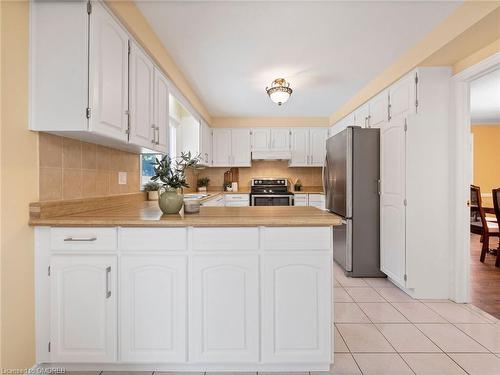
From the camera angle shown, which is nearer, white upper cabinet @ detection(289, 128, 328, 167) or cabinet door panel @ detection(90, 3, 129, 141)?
cabinet door panel @ detection(90, 3, 129, 141)

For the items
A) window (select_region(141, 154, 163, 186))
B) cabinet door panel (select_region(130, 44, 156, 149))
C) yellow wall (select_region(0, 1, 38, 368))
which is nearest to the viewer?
yellow wall (select_region(0, 1, 38, 368))

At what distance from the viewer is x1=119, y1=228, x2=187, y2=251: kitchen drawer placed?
4.99 feet

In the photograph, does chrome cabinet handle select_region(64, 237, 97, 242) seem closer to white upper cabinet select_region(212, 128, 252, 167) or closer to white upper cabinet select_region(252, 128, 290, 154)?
white upper cabinet select_region(212, 128, 252, 167)

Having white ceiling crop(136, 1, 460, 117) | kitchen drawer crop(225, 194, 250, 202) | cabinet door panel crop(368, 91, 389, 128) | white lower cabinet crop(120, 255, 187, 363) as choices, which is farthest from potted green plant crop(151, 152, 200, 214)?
kitchen drawer crop(225, 194, 250, 202)

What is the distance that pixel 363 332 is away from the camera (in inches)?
79.7

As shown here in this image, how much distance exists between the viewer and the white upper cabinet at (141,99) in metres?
1.93

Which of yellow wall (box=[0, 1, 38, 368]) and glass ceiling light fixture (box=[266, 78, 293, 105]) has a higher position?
glass ceiling light fixture (box=[266, 78, 293, 105])

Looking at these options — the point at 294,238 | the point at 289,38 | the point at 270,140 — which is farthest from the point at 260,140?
the point at 294,238

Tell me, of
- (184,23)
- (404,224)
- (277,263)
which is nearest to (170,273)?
(277,263)

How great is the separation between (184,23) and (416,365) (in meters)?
2.88

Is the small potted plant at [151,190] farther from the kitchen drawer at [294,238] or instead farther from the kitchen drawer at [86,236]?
the kitchen drawer at [294,238]

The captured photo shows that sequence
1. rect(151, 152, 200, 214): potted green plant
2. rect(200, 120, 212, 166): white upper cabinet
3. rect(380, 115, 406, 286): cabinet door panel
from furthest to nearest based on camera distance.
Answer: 1. rect(200, 120, 212, 166): white upper cabinet
2. rect(380, 115, 406, 286): cabinet door panel
3. rect(151, 152, 200, 214): potted green plant

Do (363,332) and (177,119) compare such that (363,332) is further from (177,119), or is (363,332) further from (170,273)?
(177,119)

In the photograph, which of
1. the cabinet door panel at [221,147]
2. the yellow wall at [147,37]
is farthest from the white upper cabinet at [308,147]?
the yellow wall at [147,37]
